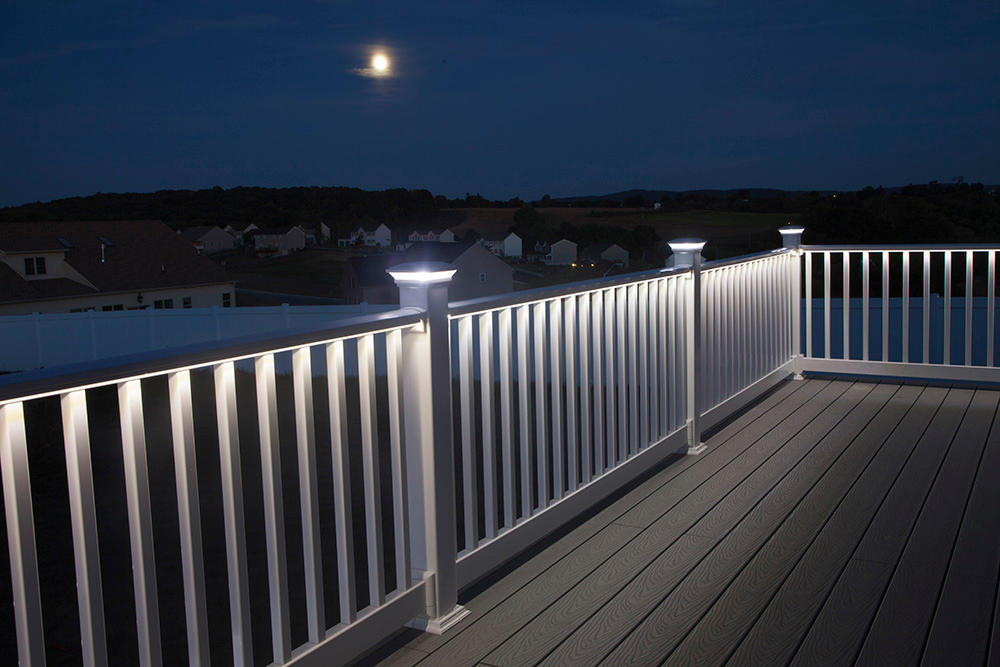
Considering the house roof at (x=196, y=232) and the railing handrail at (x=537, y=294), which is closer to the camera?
the railing handrail at (x=537, y=294)

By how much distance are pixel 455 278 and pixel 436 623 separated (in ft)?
85.6

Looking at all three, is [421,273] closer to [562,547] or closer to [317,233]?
[562,547]

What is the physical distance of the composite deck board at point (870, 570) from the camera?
7.13 ft

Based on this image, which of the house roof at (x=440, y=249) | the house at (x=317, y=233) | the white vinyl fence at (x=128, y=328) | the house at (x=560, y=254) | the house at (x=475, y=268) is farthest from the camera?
the house at (x=317, y=233)

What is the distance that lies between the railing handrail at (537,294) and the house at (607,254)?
24.6 m

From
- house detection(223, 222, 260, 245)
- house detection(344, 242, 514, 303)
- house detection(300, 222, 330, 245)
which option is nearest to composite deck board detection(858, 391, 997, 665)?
house detection(344, 242, 514, 303)

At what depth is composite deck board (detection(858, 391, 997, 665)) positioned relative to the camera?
7.11 feet

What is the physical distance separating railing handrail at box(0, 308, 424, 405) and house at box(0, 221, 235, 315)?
109 feet

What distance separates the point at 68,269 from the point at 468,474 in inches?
1389

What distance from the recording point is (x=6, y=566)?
933 cm

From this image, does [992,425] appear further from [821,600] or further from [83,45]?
[83,45]

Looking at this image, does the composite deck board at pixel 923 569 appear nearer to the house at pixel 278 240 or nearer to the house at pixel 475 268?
the house at pixel 475 268

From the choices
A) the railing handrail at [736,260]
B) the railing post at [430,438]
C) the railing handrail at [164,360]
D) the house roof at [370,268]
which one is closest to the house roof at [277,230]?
the house roof at [370,268]

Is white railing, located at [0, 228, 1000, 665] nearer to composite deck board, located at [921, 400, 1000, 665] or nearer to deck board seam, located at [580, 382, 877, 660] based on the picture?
deck board seam, located at [580, 382, 877, 660]
